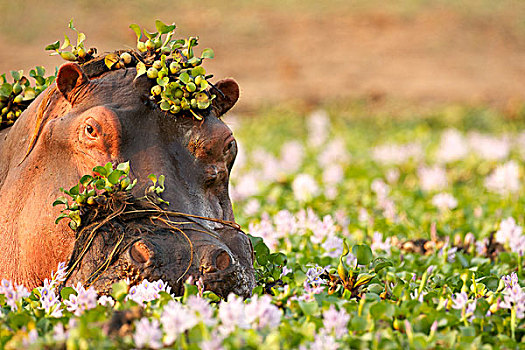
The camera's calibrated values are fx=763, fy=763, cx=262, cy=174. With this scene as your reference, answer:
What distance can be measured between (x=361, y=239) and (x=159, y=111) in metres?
2.84

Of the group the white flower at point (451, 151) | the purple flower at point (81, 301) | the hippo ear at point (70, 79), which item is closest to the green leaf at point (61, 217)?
the purple flower at point (81, 301)

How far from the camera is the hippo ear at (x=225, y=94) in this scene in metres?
3.74

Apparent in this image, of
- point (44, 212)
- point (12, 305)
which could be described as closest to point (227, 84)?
point (44, 212)

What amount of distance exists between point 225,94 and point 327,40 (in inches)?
875

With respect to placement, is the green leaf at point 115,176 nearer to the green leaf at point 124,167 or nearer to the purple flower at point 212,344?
the green leaf at point 124,167

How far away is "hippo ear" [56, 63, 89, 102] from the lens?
342cm

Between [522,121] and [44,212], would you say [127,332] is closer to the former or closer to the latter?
[44,212]

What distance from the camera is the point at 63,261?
3.25m

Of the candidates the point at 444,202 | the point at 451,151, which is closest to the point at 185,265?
the point at 444,202

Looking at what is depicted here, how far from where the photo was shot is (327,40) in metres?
25.5

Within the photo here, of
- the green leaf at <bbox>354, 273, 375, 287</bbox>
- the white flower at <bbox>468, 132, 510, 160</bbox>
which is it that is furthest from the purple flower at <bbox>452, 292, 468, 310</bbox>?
the white flower at <bbox>468, 132, 510, 160</bbox>

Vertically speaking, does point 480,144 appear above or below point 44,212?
above

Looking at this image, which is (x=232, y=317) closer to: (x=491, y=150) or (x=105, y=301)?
(x=105, y=301)

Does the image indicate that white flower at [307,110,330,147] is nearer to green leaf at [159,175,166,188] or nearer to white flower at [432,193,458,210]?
white flower at [432,193,458,210]
